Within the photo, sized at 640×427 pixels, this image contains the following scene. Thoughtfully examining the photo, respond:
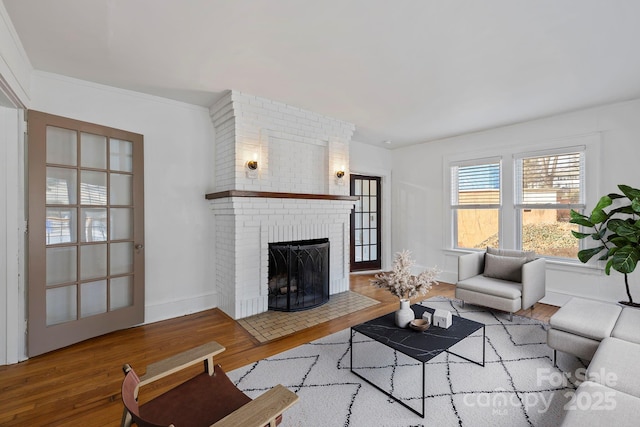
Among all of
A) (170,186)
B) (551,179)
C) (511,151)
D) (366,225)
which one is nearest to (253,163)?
(170,186)

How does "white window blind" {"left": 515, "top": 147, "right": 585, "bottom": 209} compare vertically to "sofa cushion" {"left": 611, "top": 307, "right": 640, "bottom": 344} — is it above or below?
above

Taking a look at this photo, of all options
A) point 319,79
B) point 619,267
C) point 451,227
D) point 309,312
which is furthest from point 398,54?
point 451,227

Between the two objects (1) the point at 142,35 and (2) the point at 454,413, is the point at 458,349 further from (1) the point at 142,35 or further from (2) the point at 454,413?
(1) the point at 142,35

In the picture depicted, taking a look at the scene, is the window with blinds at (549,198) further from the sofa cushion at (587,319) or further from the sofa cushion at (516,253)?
the sofa cushion at (587,319)

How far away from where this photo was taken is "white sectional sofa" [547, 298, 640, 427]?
1368 millimetres

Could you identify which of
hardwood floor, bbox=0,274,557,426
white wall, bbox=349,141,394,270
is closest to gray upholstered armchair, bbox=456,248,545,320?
hardwood floor, bbox=0,274,557,426

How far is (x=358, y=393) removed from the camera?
2139 mm

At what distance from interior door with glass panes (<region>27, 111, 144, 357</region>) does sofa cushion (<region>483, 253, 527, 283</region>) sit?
4.25 m

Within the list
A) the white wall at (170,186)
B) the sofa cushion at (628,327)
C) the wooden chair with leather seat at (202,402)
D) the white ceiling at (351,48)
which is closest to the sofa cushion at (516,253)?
the sofa cushion at (628,327)

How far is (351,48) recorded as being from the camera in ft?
8.04

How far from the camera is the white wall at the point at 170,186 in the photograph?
128 inches

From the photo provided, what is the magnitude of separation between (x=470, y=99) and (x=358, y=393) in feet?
11.0

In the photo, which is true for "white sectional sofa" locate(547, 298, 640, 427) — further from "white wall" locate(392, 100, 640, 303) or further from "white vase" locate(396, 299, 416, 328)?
"white wall" locate(392, 100, 640, 303)

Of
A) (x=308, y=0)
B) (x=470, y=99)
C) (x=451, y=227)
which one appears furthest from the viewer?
(x=451, y=227)
